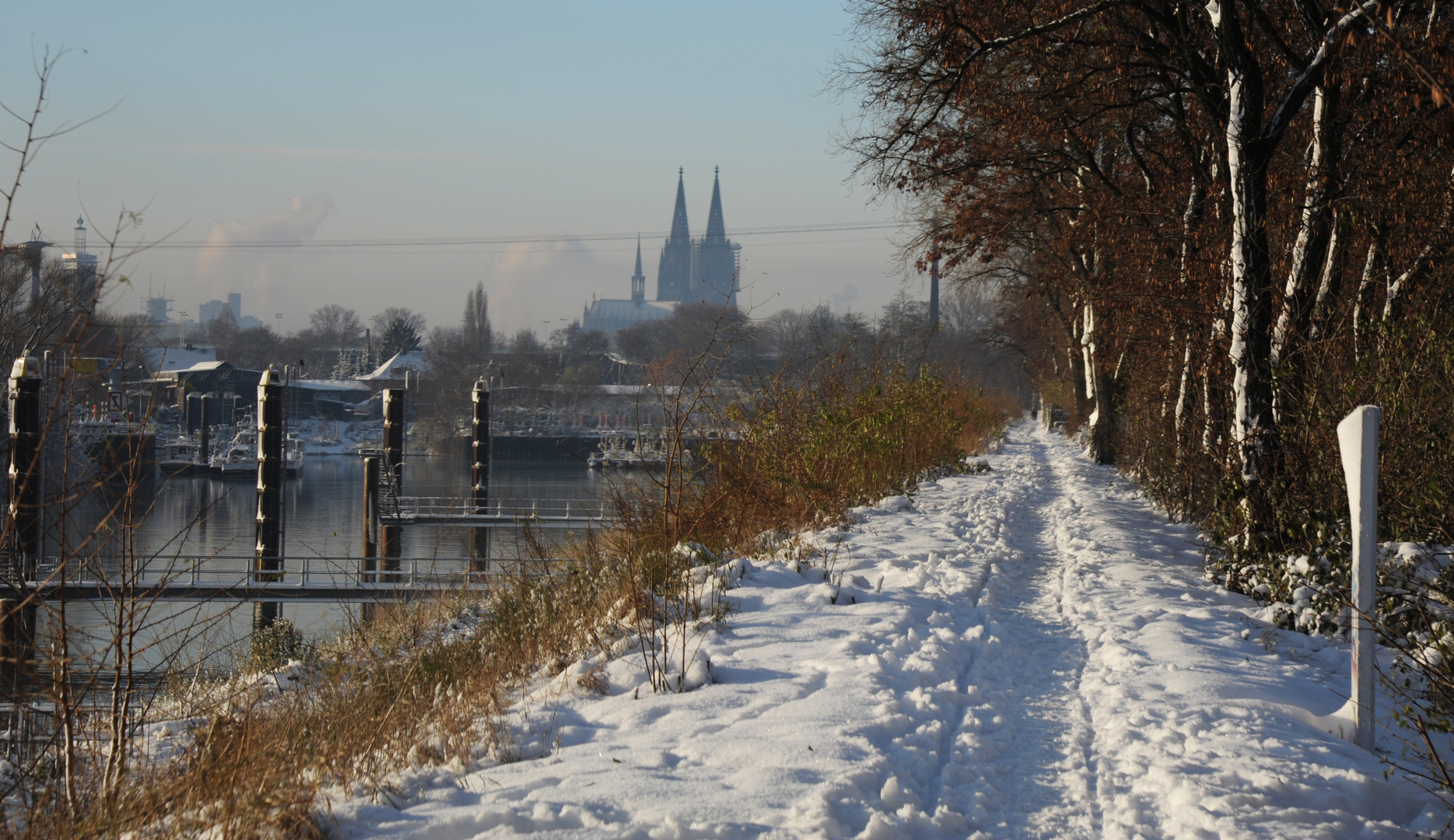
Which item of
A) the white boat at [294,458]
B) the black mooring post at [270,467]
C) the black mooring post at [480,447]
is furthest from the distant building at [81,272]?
the white boat at [294,458]

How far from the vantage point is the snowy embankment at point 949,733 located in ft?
10.7

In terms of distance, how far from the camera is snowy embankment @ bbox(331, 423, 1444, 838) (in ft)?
10.7

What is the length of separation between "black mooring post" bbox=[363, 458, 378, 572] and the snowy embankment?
79.3 ft

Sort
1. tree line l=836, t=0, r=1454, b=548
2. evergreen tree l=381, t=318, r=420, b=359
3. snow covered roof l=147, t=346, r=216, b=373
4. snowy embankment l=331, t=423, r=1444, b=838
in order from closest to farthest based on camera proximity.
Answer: snowy embankment l=331, t=423, r=1444, b=838
tree line l=836, t=0, r=1454, b=548
snow covered roof l=147, t=346, r=216, b=373
evergreen tree l=381, t=318, r=420, b=359

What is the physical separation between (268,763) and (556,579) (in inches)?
187

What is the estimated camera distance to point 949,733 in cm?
415

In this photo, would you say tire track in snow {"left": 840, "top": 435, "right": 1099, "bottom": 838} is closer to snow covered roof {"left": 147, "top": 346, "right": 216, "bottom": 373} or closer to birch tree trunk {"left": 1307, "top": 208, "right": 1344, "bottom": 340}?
birch tree trunk {"left": 1307, "top": 208, "right": 1344, "bottom": 340}

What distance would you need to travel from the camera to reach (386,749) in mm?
3809

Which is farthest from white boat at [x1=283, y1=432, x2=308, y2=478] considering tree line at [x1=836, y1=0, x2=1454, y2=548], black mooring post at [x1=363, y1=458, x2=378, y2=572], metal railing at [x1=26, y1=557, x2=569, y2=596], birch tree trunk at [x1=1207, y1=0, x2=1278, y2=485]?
birch tree trunk at [x1=1207, y1=0, x2=1278, y2=485]

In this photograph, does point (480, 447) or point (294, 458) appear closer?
point (480, 447)

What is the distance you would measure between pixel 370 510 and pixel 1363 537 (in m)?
31.4

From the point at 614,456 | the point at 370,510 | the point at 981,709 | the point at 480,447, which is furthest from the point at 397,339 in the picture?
the point at 981,709

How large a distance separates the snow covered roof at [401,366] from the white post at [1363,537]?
8988 centimetres

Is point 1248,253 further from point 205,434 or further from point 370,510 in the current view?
point 370,510
